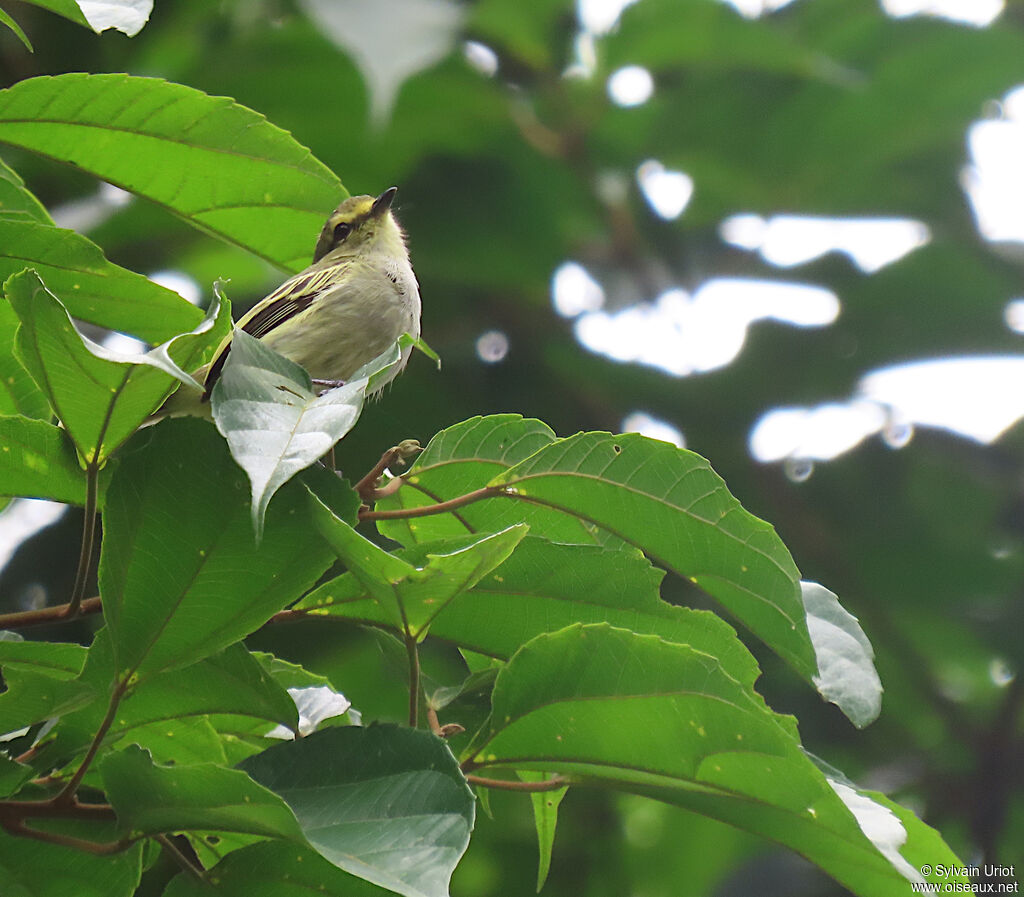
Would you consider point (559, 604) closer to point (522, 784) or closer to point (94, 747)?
point (522, 784)

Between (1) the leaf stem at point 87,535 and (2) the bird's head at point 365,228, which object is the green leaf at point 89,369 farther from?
(2) the bird's head at point 365,228

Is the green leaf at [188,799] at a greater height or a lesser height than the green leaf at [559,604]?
greater

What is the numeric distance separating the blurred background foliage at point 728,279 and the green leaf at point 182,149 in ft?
6.41

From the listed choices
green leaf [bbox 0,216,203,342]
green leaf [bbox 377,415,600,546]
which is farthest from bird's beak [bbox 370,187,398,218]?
green leaf [bbox 377,415,600,546]

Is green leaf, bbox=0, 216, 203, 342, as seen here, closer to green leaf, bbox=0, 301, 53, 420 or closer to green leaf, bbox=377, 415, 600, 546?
green leaf, bbox=0, 301, 53, 420

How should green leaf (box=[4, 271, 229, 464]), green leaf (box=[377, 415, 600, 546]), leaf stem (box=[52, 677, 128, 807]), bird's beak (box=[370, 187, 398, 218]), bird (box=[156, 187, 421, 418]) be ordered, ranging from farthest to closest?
bird's beak (box=[370, 187, 398, 218]) < bird (box=[156, 187, 421, 418]) < green leaf (box=[377, 415, 600, 546]) < leaf stem (box=[52, 677, 128, 807]) < green leaf (box=[4, 271, 229, 464])

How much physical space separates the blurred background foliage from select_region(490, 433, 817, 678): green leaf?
2441mm

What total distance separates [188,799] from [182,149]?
107 centimetres

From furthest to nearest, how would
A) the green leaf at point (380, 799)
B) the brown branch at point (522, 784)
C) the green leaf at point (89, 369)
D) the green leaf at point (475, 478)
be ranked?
the green leaf at point (475, 478)
the brown branch at point (522, 784)
the green leaf at point (89, 369)
the green leaf at point (380, 799)

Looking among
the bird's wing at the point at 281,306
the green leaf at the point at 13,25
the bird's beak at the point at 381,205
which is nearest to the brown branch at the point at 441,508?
the green leaf at the point at 13,25

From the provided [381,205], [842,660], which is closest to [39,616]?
[842,660]

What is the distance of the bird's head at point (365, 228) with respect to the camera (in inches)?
145

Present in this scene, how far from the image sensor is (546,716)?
53.6 inches

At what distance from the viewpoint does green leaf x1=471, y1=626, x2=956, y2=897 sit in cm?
129
